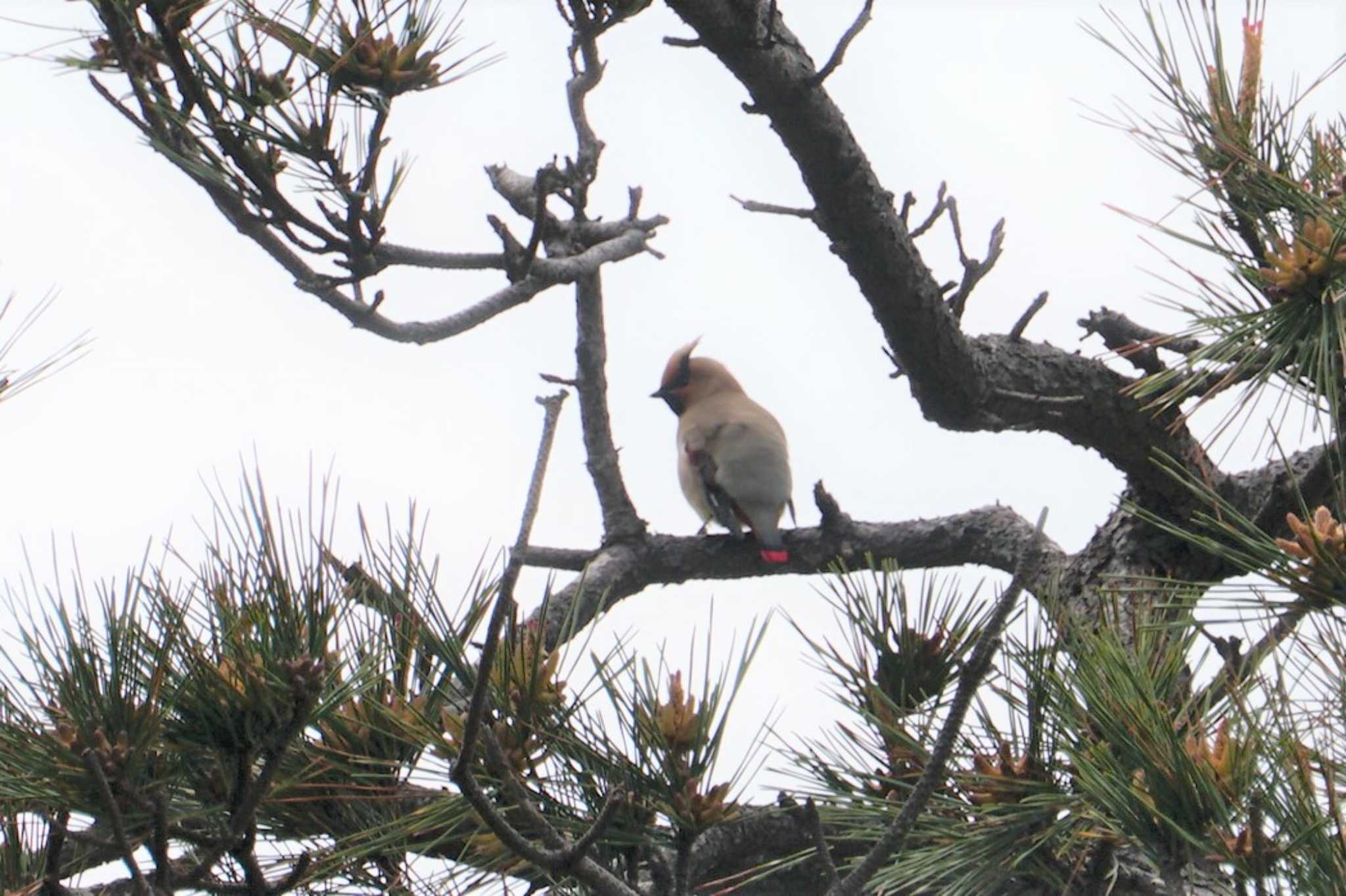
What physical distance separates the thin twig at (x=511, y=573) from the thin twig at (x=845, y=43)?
1.40 m

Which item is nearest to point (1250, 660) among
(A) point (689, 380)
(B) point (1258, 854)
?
(B) point (1258, 854)

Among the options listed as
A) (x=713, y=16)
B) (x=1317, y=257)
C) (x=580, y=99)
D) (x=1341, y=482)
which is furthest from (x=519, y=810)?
(x=580, y=99)

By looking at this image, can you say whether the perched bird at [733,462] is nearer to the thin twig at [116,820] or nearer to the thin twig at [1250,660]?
the thin twig at [1250,660]

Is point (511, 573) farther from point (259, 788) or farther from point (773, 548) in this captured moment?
point (773, 548)

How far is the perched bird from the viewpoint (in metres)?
4.56

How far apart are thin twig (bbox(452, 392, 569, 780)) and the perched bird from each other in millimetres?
2482

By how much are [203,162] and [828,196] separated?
43.4 inches

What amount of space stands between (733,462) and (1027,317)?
1.83 m

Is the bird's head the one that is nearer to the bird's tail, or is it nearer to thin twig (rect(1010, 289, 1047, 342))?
the bird's tail

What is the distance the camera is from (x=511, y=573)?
1.35 metres

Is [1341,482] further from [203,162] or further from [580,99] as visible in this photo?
[580,99]

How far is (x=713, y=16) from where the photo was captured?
103 inches

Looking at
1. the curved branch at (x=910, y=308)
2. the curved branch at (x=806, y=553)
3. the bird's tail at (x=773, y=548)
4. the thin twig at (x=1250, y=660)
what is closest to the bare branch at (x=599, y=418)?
the curved branch at (x=806, y=553)

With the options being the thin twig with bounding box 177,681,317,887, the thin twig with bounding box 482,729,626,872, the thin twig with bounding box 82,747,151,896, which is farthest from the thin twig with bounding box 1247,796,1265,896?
the thin twig with bounding box 82,747,151,896
